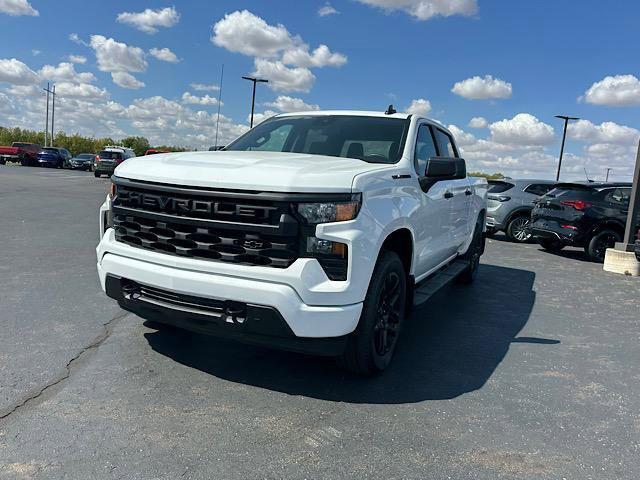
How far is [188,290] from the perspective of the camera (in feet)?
10.4

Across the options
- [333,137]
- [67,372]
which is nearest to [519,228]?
[333,137]

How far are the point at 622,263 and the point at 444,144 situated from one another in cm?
551

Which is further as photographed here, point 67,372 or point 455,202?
Answer: point 455,202

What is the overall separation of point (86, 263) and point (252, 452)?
5.05 metres

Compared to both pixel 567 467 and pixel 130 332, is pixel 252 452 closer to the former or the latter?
pixel 567 467

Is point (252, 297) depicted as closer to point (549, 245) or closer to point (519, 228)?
point (549, 245)

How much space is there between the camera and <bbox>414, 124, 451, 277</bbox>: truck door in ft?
14.1

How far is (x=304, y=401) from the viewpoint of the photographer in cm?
329

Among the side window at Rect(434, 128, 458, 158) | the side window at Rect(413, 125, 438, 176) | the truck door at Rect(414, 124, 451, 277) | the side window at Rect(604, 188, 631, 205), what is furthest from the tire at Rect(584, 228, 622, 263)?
the side window at Rect(413, 125, 438, 176)

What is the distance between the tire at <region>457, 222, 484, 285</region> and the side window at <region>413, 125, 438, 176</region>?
1999 mm

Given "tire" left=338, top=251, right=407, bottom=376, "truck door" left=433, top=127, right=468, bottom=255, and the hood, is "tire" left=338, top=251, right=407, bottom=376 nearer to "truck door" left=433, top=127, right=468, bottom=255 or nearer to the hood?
the hood

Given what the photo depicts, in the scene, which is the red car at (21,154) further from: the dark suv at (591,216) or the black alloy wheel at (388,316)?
the black alloy wheel at (388,316)

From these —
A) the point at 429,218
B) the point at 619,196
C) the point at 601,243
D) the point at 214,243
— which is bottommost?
the point at 601,243

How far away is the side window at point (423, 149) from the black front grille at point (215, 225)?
1743mm
